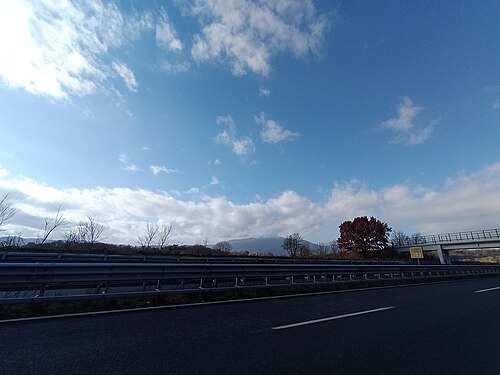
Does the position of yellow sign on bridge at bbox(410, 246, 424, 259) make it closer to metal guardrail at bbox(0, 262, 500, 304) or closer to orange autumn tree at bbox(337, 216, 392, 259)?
metal guardrail at bbox(0, 262, 500, 304)

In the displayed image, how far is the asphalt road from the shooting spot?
3424 millimetres

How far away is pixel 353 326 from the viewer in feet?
18.0

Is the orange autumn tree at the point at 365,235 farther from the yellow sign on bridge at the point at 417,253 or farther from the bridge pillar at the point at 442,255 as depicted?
the yellow sign on bridge at the point at 417,253

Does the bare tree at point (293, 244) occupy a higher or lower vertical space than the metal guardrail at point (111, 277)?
higher

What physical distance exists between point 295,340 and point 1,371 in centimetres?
392

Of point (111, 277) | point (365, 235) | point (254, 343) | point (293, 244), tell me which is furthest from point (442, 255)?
point (111, 277)

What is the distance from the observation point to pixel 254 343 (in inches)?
169

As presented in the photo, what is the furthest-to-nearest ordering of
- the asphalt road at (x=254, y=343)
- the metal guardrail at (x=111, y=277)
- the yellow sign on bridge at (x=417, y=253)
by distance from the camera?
1. the yellow sign on bridge at (x=417, y=253)
2. the metal guardrail at (x=111, y=277)
3. the asphalt road at (x=254, y=343)

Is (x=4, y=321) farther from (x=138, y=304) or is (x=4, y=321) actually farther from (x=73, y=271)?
(x=138, y=304)

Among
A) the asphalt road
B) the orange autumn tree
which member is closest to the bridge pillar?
the orange autumn tree

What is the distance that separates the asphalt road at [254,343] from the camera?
3.42m

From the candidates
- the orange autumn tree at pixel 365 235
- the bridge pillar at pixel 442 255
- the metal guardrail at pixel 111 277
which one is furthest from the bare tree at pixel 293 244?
the metal guardrail at pixel 111 277

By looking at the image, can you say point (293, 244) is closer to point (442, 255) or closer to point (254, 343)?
point (442, 255)

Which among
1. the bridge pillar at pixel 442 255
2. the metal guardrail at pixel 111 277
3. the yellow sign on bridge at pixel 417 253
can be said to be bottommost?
the metal guardrail at pixel 111 277
